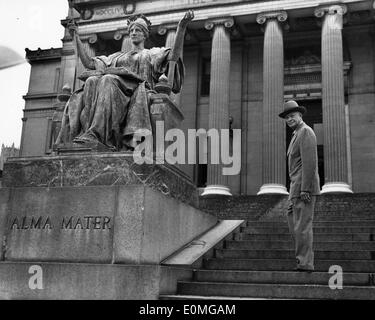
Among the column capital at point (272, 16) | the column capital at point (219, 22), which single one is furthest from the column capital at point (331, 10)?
the column capital at point (219, 22)

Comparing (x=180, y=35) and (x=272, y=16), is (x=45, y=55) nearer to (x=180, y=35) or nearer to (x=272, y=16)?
(x=272, y=16)

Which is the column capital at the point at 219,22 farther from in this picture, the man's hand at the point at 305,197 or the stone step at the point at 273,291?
the stone step at the point at 273,291

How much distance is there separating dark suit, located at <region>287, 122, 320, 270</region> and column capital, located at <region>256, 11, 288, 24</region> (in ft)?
62.0

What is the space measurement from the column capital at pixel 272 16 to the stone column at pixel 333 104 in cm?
155

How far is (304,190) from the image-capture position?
741 centimetres

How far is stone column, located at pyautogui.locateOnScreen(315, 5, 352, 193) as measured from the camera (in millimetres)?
22484

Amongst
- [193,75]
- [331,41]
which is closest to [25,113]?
[193,75]

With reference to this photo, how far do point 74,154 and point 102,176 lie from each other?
2.24 feet

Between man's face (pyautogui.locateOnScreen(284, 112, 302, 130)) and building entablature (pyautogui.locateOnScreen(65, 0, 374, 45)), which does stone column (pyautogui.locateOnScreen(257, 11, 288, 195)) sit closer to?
building entablature (pyautogui.locateOnScreen(65, 0, 374, 45))

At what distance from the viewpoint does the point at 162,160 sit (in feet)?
26.1

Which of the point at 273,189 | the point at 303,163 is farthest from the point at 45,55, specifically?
the point at 303,163

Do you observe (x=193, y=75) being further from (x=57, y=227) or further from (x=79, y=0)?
(x=57, y=227)

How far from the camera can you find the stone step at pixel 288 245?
931 centimetres

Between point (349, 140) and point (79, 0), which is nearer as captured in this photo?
point (349, 140)
